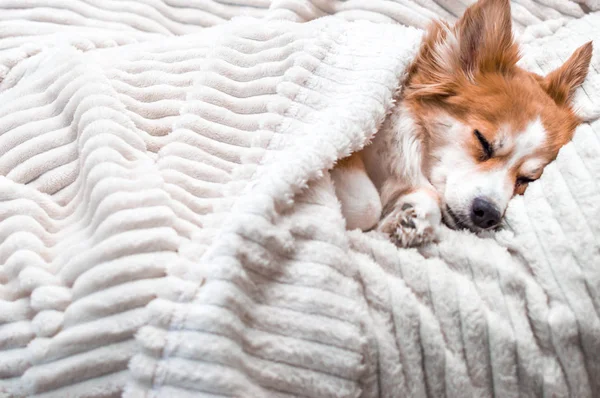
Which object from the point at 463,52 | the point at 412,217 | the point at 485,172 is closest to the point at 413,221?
the point at 412,217

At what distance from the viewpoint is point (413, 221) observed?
1.14m

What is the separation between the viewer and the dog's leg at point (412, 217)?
1.12 metres

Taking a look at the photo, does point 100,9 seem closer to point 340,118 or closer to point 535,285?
point 340,118

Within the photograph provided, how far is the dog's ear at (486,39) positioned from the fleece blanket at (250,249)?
16 centimetres

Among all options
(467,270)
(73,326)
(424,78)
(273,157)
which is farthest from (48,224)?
(424,78)

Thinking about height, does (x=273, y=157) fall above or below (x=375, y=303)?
above

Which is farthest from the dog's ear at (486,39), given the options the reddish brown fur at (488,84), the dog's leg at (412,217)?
the dog's leg at (412,217)

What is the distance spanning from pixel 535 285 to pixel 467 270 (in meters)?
0.14

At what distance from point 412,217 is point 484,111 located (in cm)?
38

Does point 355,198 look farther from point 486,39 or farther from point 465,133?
point 486,39

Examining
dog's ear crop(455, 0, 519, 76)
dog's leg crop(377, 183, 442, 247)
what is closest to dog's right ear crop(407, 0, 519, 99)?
dog's ear crop(455, 0, 519, 76)

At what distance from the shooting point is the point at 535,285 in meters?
1.04

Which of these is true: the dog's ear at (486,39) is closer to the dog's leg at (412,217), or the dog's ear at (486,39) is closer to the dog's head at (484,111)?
the dog's head at (484,111)

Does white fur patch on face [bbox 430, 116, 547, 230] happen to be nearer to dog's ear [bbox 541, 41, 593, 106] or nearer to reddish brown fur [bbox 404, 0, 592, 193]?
reddish brown fur [bbox 404, 0, 592, 193]
